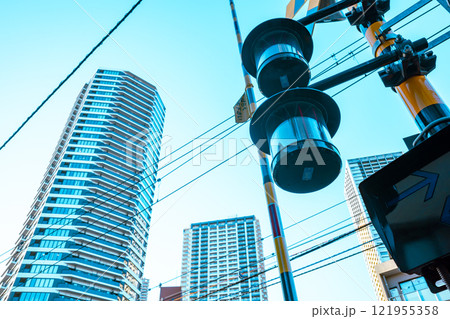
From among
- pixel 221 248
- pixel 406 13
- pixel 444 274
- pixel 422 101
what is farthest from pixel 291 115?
pixel 221 248

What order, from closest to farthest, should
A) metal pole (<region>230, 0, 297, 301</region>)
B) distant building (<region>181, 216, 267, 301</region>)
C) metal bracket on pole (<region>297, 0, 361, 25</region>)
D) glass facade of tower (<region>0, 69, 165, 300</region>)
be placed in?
metal bracket on pole (<region>297, 0, 361, 25</region>) → metal pole (<region>230, 0, 297, 301</region>) → glass facade of tower (<region>0, 69, 165, 300</region>) → distant building (<region>181, 216, 267, 301</region>)

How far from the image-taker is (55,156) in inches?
3708

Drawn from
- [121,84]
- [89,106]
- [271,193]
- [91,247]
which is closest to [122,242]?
[91,247]

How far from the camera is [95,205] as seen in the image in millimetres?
79312

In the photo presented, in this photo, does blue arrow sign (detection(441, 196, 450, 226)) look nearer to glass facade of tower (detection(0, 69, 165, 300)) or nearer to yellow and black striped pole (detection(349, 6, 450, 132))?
yellow and black striped pole (detection(349, 6, 450, 132))

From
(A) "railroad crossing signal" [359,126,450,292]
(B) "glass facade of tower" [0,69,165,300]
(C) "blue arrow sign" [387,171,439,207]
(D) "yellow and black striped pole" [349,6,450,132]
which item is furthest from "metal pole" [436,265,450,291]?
(B) "glass facade of tower" [0,69,165,300]

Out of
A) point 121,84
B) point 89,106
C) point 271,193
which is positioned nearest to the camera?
point 271,193

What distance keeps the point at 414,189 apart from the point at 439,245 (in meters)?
0.25

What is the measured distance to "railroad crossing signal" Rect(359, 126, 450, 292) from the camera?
2.63 ft

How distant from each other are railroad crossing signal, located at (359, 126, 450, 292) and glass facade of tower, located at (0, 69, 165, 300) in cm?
5839

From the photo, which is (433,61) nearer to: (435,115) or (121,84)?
(435,115)

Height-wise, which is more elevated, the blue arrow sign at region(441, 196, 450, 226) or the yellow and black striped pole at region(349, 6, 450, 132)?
the yellow and black striped pole at region(349, 6, 450, 132)

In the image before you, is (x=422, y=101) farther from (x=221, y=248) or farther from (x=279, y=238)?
(x=221, y=248)

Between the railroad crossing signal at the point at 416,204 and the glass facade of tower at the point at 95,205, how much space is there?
58386mm
